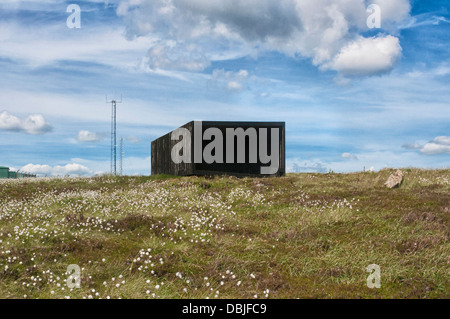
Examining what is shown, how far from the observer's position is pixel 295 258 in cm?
819

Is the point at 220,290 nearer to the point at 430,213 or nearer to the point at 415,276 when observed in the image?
the point at 415,276

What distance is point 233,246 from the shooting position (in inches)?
351

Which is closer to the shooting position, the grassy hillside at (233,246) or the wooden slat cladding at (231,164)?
the grassy hillside at (233,246)

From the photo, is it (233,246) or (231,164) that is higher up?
(231,164)

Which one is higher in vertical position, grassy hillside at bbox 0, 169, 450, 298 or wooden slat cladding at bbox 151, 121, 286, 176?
wooden slat cladding at bbox 151, 121, 286, 176

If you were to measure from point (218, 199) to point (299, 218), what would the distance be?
157 inches

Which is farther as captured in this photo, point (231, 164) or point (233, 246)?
point (231, 164)

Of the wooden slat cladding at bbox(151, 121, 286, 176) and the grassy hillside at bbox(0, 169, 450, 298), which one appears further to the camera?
the wooden slat cladding at bbox(151, 121, 286, 176)

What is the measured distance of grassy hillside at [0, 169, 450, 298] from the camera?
272 inches

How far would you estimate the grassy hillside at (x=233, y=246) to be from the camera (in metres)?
6.92

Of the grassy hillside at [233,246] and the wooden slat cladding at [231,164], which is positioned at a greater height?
the wooden slat cladding at [231,164]
